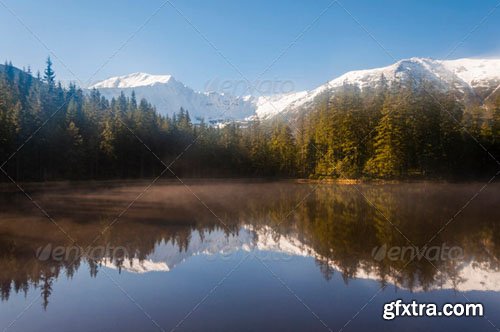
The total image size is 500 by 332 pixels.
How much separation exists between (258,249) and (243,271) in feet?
12.0

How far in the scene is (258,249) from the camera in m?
19.1

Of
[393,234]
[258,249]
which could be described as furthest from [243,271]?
[393,234]

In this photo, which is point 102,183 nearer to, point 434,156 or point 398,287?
point 434,156

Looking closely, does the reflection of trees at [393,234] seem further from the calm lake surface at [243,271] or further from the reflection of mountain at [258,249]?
the reflection of mountain at [258,249]

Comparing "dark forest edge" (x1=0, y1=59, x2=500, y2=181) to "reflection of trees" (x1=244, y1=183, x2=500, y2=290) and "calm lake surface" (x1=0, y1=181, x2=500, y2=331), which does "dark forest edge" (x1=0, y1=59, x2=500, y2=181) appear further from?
"calm lake surface" (x1=0, y1=181, x2=500, y2=331)

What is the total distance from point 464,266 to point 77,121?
75.5 meters

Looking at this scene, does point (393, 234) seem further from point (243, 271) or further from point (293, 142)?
point (293, 142)

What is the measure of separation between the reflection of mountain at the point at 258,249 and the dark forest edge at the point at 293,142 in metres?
52.0

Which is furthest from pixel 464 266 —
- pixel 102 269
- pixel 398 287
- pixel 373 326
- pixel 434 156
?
pixel 434 156

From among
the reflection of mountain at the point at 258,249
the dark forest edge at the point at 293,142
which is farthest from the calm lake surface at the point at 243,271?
the dark forest edge at the point at 293,142

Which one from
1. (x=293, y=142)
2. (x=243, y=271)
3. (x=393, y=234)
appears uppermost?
(x=293, y=142)

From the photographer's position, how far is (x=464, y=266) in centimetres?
1559

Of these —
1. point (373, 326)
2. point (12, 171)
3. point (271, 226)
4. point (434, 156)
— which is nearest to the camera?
point (373, 326)

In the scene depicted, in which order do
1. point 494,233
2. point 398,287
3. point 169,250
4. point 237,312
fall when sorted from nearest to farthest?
point 237,312
point 398,287
point 169,250
point 494,233
